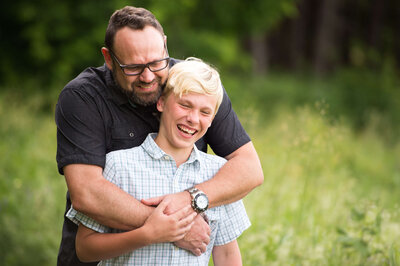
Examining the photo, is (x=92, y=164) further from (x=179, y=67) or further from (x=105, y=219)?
(x=179, y=67)

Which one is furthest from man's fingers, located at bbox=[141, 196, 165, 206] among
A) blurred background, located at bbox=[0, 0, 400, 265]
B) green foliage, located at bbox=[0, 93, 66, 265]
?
green foliage, located at bbox=[0, 93, 66, 265]

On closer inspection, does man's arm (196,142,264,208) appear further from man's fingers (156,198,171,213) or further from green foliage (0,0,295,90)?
green foliage (0,0,295,90)

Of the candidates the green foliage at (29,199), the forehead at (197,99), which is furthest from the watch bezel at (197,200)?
the green foliage at (29,199)

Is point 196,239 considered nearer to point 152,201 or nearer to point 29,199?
point 152,201

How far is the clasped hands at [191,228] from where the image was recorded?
226cm

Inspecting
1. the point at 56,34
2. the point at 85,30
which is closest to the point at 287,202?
the point at 85,30

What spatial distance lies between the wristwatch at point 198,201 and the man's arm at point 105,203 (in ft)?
0.72

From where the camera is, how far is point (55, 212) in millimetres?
4883

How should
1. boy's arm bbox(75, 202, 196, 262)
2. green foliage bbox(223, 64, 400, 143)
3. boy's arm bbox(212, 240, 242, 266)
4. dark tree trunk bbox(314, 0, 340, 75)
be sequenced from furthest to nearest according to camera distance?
dark tree trunk bbox(314, 0, 340, 75)
green foliage bbox(223, 64, 400, 143)
boy's arm bbox(212, 240, 242, 266)
boy's arm bbox(75, 202, 196, 262)

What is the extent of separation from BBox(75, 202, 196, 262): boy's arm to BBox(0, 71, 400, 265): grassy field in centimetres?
149

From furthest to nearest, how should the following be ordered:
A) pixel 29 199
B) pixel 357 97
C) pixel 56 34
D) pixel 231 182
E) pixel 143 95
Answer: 1. pixel 357 97
2. pixel 56 34
3. pixel 29 199
4. pixel 143 95
5. pixel 231 182

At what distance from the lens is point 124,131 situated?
8.81ft

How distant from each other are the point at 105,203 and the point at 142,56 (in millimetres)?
877

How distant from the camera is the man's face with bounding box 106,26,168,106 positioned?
2572 mm
